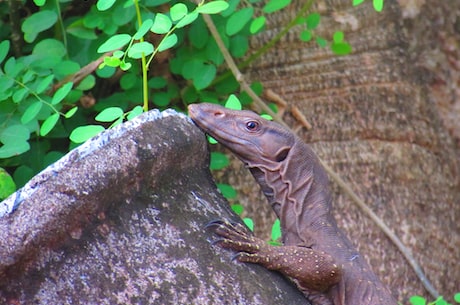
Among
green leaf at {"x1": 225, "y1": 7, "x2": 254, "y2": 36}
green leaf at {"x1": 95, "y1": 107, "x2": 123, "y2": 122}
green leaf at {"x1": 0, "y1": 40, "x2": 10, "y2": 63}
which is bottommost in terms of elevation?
green leaf at {"x1": 225, "y1": 7, "x2": 254, "y2": 36}

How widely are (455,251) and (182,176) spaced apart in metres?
3.09

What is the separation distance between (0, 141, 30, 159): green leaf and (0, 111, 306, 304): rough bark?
3.63 ft

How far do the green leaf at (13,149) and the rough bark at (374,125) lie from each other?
1.62 meters

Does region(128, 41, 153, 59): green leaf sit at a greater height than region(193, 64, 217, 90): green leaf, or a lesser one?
greater

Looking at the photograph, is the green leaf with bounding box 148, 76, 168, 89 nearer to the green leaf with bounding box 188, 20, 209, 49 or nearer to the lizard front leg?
Answer: the green leaf with bounding box 188, 20, 209, 49

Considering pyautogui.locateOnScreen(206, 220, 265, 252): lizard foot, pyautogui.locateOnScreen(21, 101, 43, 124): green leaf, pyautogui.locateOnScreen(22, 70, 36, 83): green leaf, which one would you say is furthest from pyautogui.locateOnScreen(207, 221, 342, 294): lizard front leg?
pyautogui.locateOnScreen(22, 70, 36, 83): green leaf

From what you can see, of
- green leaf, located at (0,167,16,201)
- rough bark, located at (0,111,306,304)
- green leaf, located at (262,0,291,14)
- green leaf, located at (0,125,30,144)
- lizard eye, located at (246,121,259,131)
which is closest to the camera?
rough bark, located at (0,111,306,304)

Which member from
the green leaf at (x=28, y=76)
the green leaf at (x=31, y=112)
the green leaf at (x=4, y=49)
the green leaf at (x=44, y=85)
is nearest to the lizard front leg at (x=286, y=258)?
the green leaf at (x=31, y=112)

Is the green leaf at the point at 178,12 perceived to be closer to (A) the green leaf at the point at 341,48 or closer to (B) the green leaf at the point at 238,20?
(B) the green leaf at the point at 238,20

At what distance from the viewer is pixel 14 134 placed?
3.61 m

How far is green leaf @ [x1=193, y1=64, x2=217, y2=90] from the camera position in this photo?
4.42 meters

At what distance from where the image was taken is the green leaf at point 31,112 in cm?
367

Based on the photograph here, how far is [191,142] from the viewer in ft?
8.65

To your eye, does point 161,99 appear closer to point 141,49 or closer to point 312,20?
point 312,20
